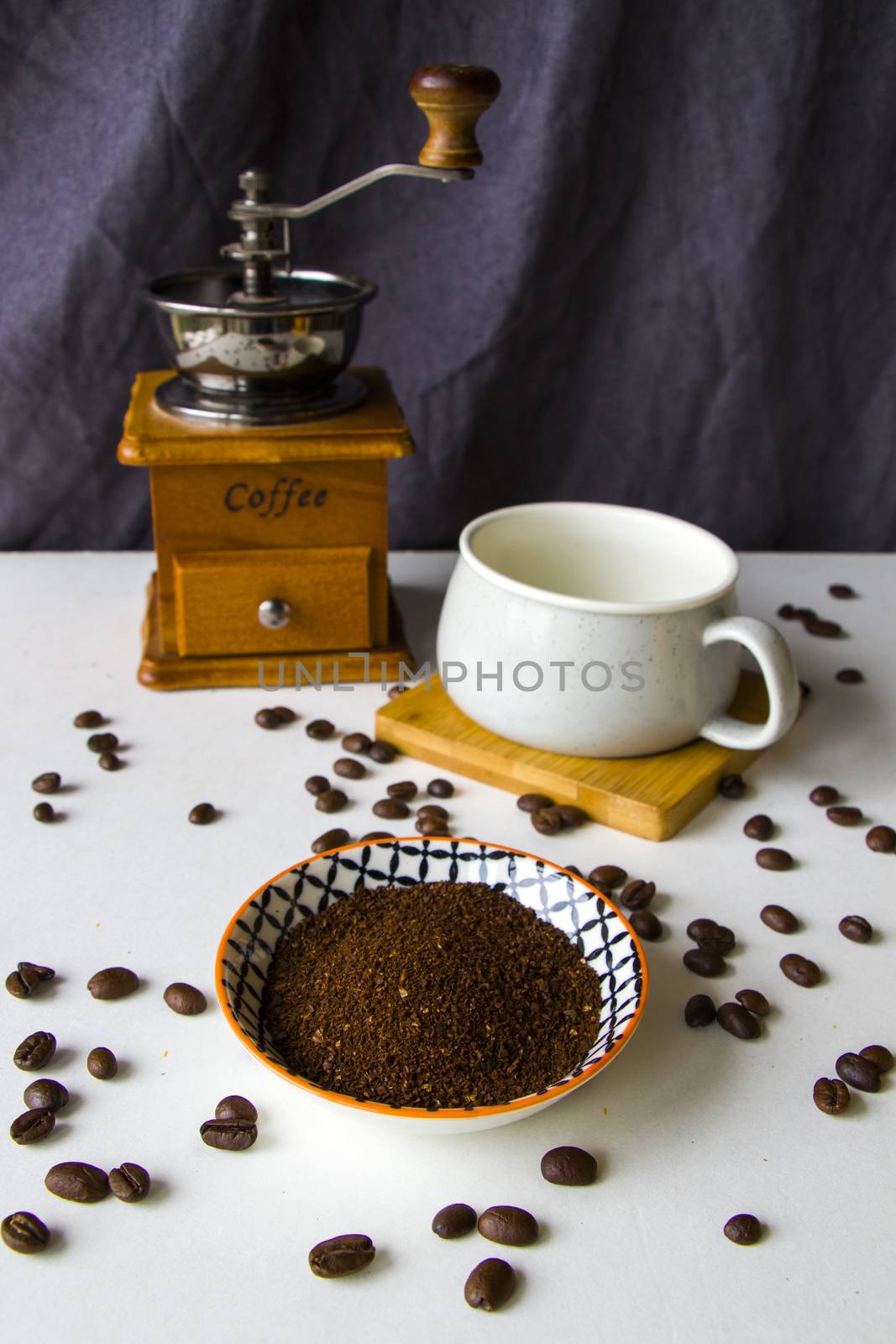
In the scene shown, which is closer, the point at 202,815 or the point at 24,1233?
the point at 24,1233

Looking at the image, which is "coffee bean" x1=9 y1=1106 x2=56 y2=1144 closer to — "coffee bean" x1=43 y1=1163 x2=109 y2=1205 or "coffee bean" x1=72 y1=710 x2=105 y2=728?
"coffee bean" x1=43 y1=1163 x2=109 y2=1205

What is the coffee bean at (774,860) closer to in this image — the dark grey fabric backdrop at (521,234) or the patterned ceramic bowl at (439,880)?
the patterned ceramic bowl at (439,880)

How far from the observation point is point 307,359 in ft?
3.73

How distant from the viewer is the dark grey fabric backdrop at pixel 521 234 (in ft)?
4.42

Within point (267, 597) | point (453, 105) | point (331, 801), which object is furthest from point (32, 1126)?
point (453, 105)

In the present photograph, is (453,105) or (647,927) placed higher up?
(453,105)

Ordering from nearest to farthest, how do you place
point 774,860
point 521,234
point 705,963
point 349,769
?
point 705,963 → point 774,860 → point 349,769 → point 521,234

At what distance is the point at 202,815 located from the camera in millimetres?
1005

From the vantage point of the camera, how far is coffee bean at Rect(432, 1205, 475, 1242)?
2.18ft

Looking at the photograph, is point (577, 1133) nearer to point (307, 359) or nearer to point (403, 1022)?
point (403, 1022)

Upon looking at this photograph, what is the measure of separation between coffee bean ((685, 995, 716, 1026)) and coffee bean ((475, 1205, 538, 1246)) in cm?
19

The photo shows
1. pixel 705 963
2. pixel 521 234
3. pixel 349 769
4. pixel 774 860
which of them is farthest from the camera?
pixel 521 234

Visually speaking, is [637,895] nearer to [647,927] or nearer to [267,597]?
[647,927]

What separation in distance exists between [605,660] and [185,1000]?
402 millimetres
